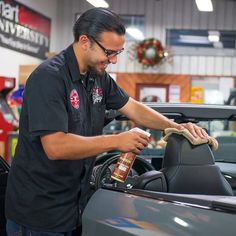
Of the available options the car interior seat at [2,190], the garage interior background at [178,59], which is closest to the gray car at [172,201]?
the car interior seat at [2,190]

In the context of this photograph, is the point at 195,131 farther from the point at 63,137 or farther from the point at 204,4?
the point at 204,4

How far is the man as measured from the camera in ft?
7.16

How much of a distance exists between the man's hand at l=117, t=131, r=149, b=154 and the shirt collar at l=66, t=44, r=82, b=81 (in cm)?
37

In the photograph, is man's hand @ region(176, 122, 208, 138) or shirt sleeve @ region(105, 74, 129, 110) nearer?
man's hand @ region(176, 122, 208, 138)

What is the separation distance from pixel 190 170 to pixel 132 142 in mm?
259

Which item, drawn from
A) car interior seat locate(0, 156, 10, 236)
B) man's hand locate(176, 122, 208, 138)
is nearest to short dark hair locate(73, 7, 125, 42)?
man's hand locate(176, 122, 208, 138)

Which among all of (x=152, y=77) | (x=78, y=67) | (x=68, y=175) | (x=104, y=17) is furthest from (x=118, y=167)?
(x=152, y=77)

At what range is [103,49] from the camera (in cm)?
236

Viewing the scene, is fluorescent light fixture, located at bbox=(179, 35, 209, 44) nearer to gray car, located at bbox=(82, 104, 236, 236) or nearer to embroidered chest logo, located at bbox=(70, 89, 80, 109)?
gray car, located at bbox=(82, 104, 236, 236)

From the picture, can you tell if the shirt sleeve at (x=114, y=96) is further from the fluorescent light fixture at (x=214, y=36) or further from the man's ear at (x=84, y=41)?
the fluorescent light fixture at (x=214, y=36)

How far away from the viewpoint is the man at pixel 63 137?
218 centimetres

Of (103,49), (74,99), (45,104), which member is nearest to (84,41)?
(103,49)

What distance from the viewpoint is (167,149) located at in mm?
2246

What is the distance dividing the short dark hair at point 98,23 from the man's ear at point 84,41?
2 centimetres
